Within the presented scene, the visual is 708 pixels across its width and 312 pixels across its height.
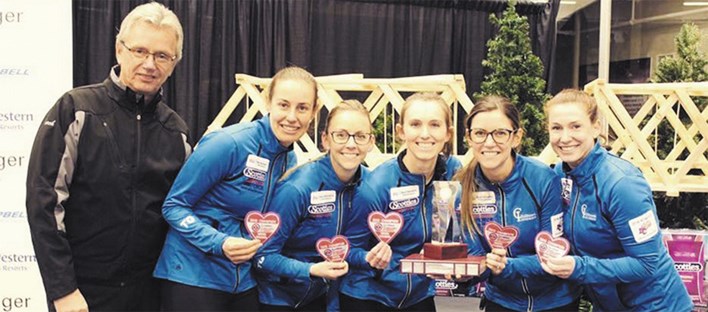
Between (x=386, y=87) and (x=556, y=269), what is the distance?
6.32ft

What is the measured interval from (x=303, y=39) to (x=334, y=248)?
10.8ft

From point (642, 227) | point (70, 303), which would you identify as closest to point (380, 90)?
point (642, 227)

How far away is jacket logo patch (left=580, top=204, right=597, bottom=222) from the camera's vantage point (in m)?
1.86

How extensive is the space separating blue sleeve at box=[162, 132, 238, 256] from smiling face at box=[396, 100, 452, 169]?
51 centimetres

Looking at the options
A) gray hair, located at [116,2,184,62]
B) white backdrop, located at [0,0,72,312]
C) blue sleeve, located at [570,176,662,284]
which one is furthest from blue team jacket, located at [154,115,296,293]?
white backdrop, located at [0,0,72,312]

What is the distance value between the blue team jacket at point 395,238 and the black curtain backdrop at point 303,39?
3.11 m

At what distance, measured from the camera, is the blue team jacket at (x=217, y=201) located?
5.92 feet

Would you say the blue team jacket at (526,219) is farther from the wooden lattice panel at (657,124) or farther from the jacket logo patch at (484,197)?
A: the wooden lattice panel at (657,124)

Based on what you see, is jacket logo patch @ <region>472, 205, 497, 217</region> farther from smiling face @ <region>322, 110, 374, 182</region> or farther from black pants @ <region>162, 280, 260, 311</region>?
black pants @ <region>162, 280, 260, 311</region>

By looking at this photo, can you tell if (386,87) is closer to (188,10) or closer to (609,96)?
(609,96)

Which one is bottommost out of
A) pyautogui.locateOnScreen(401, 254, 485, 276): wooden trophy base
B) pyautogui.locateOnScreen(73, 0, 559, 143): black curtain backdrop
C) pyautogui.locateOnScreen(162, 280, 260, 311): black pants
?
pyautogui.locateOnScreen(162, 280, 260, 311): black pants

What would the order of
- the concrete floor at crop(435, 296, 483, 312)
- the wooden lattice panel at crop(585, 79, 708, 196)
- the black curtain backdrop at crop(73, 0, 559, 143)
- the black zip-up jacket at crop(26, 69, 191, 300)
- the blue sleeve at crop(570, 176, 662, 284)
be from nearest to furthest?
the black zip-up jacket at crop(26, 69, 191, 300) → the blue sleeve at crop(570, 176, 662, 284) → the wooden lattice panel at crop(585, 79, 708, 196) → the concrete floor at crop(435, 296, 483, 312) → the black curtain backdrop at crop(73, 0, 559, 143)

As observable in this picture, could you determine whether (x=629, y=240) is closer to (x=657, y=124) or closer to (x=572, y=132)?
(x=572, y=132)

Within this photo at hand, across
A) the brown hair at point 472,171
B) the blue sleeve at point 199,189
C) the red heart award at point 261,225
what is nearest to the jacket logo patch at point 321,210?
the red heart award at point 261,225
